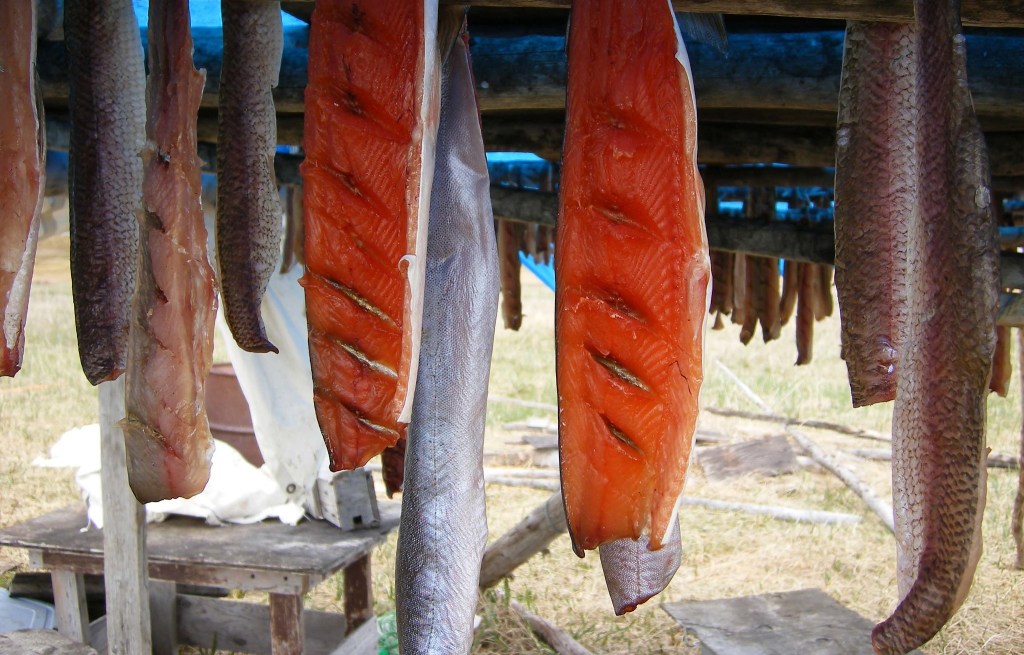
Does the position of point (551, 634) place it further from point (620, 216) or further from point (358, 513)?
point (620, 216)

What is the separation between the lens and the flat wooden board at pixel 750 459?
10.2m

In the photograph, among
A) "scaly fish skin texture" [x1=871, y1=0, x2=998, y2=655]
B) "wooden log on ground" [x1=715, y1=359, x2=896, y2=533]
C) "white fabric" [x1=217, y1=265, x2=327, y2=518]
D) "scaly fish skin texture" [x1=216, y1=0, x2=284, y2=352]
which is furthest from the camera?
"wooden log on ground" [x1=715, y1=359, x2=896, y2=533]

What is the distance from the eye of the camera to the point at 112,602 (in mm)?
4441

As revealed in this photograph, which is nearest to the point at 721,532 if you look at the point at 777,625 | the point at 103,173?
the point at 777,625

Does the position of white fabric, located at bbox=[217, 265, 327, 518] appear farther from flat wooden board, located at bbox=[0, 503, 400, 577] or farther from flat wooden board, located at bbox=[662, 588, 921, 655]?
flat wooden board, located at bbox=[662, 588, 921, 655]

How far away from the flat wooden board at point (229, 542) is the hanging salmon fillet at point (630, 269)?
12.0 feet

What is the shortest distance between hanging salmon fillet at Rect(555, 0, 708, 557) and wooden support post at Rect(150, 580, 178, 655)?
5.33 m

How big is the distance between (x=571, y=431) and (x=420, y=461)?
349 mm

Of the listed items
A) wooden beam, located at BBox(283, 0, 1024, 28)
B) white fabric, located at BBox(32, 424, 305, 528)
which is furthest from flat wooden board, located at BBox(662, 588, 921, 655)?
wooden beam, located at BBox(283, 0, 1024, 28)

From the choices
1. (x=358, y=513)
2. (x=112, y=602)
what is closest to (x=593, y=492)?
(x=112, y=602)

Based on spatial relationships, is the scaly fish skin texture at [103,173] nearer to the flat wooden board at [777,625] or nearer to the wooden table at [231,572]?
the wooden table at [231,572]

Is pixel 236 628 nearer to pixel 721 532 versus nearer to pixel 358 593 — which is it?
pixel 358 593

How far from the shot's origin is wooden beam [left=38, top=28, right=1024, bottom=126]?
1.93m

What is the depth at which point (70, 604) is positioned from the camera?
203 inches
